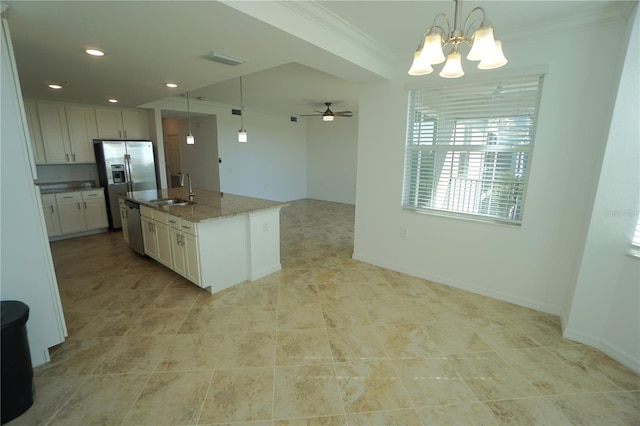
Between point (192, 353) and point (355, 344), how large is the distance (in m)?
1.33

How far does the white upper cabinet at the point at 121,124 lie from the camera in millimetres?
5605

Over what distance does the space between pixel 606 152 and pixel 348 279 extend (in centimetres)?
271

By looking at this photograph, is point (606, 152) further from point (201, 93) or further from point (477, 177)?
point (201, 93)

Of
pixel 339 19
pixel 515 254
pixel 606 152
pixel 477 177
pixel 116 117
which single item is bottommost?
pixel 515 254

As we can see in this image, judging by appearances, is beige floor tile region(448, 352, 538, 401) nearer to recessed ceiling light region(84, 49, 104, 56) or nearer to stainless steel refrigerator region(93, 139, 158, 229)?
recessed ceiling light region(84, 49, 104, 56)

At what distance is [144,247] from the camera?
13.4ft

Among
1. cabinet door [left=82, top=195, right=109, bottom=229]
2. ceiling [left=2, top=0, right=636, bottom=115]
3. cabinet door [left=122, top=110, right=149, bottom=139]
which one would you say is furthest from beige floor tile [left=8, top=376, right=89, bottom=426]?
cabinet door [left=122, top=110, right=149, bottom=139]

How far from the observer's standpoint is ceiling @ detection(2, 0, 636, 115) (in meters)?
1.96

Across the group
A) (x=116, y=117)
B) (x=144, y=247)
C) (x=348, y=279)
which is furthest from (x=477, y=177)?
(x=116, y=117)

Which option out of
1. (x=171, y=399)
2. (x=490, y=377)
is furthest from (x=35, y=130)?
(x=490, y=377)

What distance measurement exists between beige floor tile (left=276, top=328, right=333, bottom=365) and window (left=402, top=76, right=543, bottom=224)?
6.79 feet

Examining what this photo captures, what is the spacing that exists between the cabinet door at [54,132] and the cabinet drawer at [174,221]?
12.0 ft

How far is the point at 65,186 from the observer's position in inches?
217

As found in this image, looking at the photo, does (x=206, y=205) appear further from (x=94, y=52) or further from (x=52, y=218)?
(x=52, y=218)
